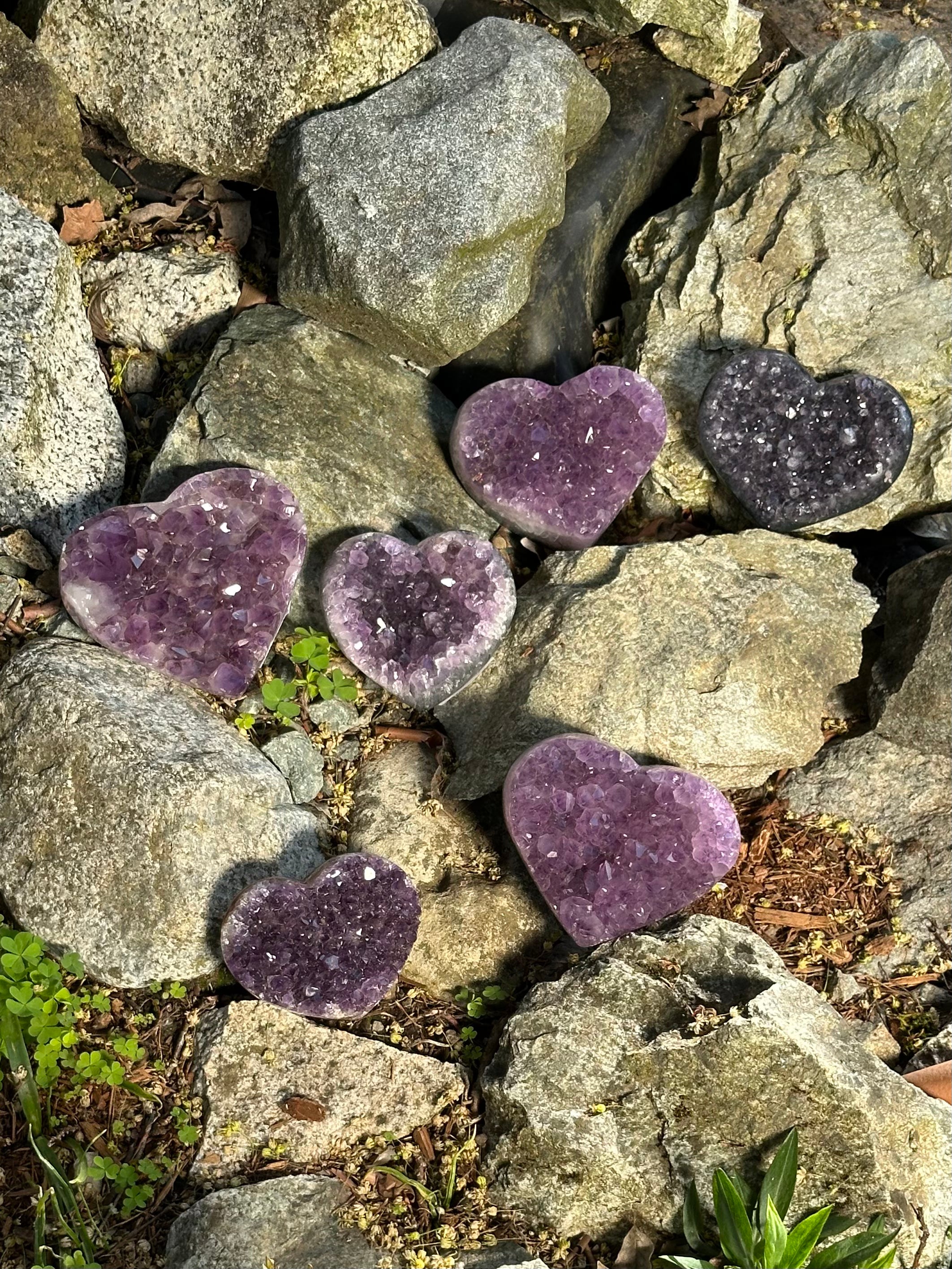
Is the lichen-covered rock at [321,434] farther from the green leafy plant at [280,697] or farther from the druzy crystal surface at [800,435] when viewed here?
the druzy crystal surface at [800,435]

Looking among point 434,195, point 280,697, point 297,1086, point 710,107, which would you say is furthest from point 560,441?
point 297,1086

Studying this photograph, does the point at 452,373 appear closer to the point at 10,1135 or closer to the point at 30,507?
the point at 30,507

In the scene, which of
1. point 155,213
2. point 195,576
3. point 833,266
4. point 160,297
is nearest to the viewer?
point 195,576

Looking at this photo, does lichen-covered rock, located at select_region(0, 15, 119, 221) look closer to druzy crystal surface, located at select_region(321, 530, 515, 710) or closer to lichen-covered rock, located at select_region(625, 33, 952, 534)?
druzy crystal surface, located at select_region(321, 530, 515, 710)

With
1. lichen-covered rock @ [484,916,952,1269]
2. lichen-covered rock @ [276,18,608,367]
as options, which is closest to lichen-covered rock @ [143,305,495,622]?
lichen-covered rock @ [276,18,608,367]

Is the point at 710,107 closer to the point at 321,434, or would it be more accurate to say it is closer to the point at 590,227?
the point at 590,227

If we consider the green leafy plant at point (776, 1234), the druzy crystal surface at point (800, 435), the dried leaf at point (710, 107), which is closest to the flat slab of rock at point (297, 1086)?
the green leafy plant at point (776, 1234)

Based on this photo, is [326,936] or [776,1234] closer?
[776,1234]
